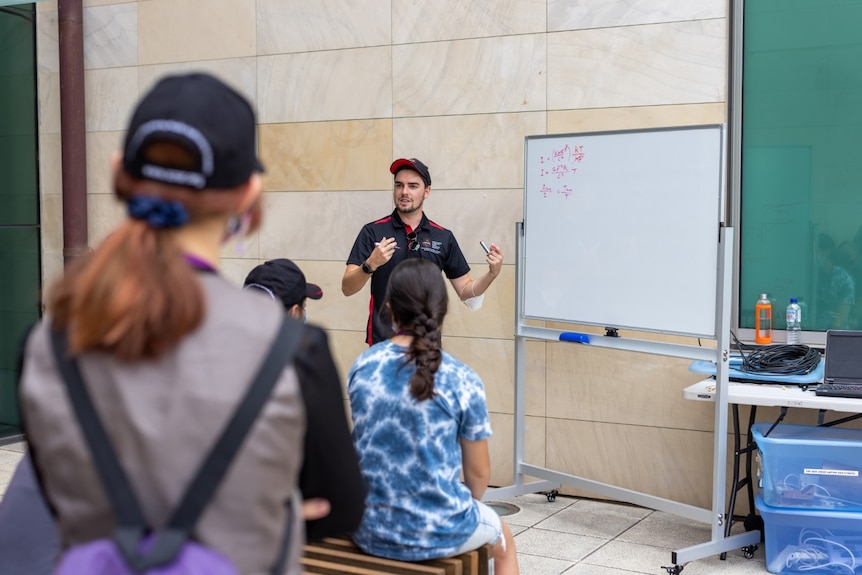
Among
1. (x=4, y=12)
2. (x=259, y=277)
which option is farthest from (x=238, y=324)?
(x=4, y=12)

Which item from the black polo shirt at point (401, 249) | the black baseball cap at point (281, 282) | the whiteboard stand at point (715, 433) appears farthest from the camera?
the black polo shirt at point (401, 249)

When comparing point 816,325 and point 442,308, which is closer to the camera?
point 442,308

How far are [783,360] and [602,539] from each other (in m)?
1.11

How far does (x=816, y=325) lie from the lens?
4.64 metres

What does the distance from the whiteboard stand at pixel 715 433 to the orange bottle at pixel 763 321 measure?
62 cm

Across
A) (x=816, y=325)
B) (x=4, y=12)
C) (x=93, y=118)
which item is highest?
(x=4, y=12)

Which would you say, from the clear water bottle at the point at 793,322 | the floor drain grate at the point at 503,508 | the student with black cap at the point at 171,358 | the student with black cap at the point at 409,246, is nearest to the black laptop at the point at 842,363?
the clear water bottle at the point at 793,322

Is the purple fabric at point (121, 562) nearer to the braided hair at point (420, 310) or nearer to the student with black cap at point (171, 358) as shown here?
the student with black cap at point (171, 358)

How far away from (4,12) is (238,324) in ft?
19.7

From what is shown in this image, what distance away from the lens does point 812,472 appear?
12.7ft

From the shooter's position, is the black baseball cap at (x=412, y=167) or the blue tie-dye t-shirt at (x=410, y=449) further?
the black baseball cap at (x=412, y=167)

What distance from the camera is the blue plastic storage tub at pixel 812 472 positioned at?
12.6ft

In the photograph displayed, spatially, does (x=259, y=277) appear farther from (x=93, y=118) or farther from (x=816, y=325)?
(x=93, y=118)

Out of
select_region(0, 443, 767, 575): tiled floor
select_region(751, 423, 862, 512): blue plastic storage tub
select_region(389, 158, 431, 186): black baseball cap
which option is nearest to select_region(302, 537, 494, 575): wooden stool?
select_region(0, 443, 767, 575): tiled floor
